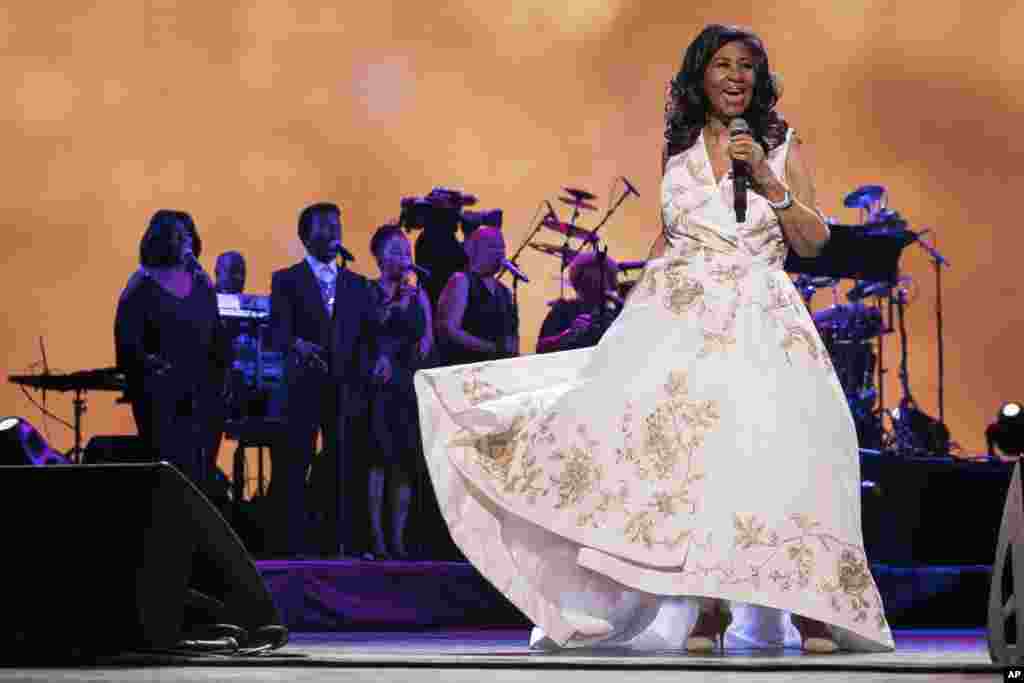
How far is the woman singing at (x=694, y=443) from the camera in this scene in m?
3.87

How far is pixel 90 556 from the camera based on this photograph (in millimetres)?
3299

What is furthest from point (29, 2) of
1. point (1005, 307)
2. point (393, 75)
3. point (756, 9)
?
point (1005, 307)

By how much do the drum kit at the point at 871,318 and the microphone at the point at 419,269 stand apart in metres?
1.85

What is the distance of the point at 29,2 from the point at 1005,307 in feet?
17.0

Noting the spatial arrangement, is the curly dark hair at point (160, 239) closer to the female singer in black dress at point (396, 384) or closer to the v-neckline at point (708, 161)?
the female singer in black dress at point (396, 384)

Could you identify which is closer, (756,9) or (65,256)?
(65,256)

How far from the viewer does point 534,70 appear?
8.58 meters

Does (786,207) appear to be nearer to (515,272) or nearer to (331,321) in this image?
(331,321)

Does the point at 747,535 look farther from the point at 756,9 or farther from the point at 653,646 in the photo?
the point at 756,9

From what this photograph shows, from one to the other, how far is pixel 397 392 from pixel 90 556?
346 centimetres

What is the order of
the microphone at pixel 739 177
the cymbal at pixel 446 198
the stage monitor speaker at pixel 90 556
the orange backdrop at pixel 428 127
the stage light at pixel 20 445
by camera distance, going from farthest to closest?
the orange backdrop at pixel 428 127, the cymbal at pixel 446 198, the stage light at pixel 20 445, the microphone at pixel 739 177, the stage monitor speaker at pixel 90 556

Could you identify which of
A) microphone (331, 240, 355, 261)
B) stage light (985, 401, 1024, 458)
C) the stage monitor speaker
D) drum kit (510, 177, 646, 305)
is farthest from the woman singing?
drum kit (510, 177, 646, 305)

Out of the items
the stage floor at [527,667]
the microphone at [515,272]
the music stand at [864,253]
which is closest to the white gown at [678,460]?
the stage floor at [527,667]

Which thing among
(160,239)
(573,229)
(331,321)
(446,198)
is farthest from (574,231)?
(160,239)
